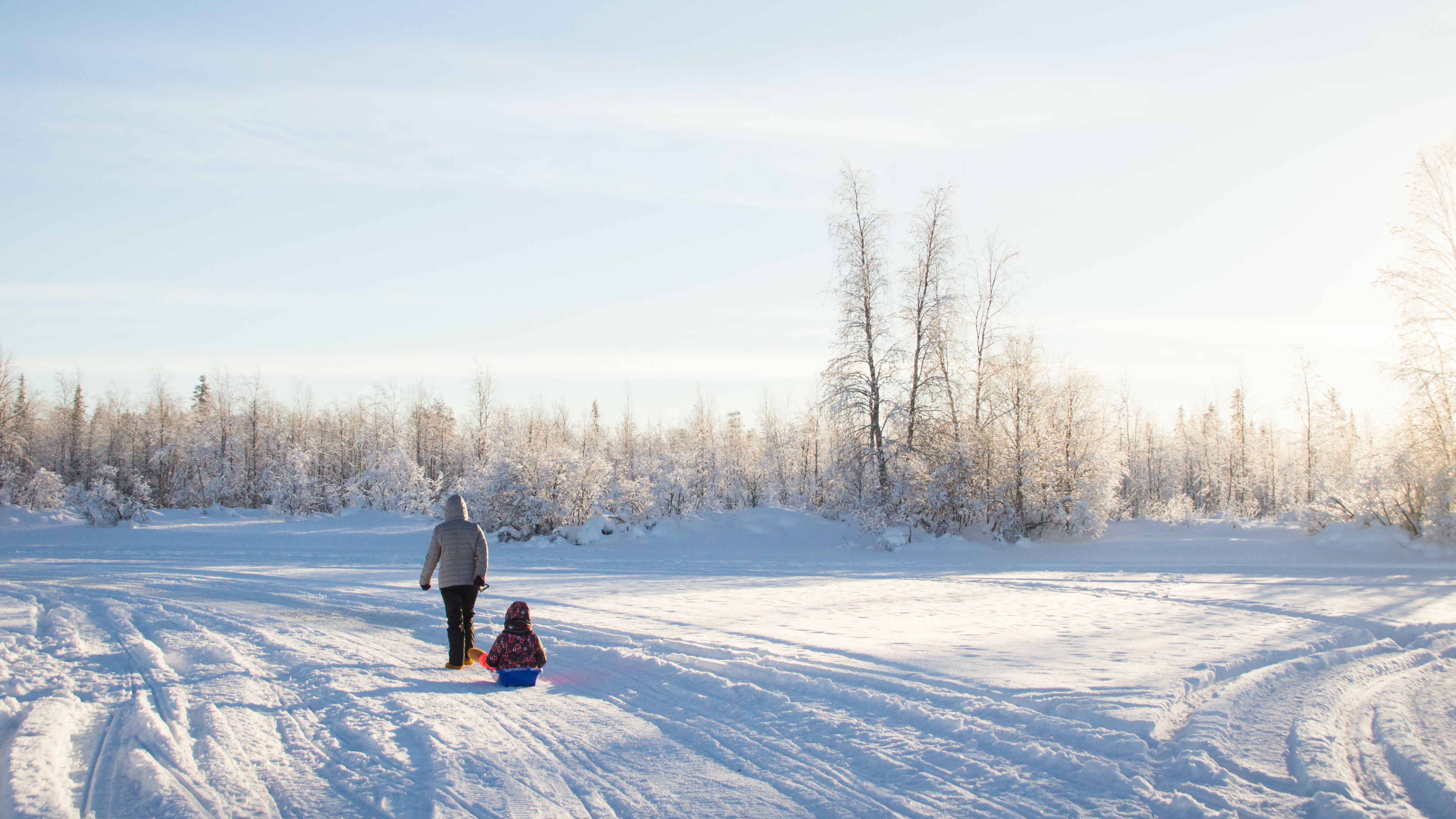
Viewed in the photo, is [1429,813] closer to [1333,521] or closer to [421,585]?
[421,585]

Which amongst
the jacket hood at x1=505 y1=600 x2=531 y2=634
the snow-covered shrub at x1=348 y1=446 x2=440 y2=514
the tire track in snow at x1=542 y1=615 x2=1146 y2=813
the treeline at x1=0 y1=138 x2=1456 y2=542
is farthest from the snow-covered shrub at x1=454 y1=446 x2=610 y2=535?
the snow-covered shrub at x1=348 y1=446 x2=440 y2=514

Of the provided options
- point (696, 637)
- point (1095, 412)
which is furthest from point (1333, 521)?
point (696, 637)

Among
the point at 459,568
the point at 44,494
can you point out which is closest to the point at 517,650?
the point at 459,568

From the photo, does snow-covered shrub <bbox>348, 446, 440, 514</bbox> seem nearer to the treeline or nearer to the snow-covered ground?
the treeline

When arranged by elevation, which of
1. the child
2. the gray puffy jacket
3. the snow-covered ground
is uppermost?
the gray puffy jacket

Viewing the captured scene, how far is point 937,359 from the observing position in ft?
77.9

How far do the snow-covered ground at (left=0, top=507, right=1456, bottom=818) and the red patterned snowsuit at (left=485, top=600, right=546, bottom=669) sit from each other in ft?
0.80

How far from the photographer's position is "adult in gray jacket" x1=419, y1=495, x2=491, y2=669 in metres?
7.70

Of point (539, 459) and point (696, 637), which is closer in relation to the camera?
point (696, 637)

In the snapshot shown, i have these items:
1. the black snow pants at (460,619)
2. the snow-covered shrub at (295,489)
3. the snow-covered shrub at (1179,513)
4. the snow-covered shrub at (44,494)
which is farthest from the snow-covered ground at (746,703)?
the snow-covered shrub at (295,489)

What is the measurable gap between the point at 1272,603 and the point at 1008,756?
873 cm

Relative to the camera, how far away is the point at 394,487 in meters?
44.4

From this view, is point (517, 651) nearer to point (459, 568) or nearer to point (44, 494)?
point (459, 568)

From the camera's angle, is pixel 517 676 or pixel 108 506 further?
pixel 108 506
